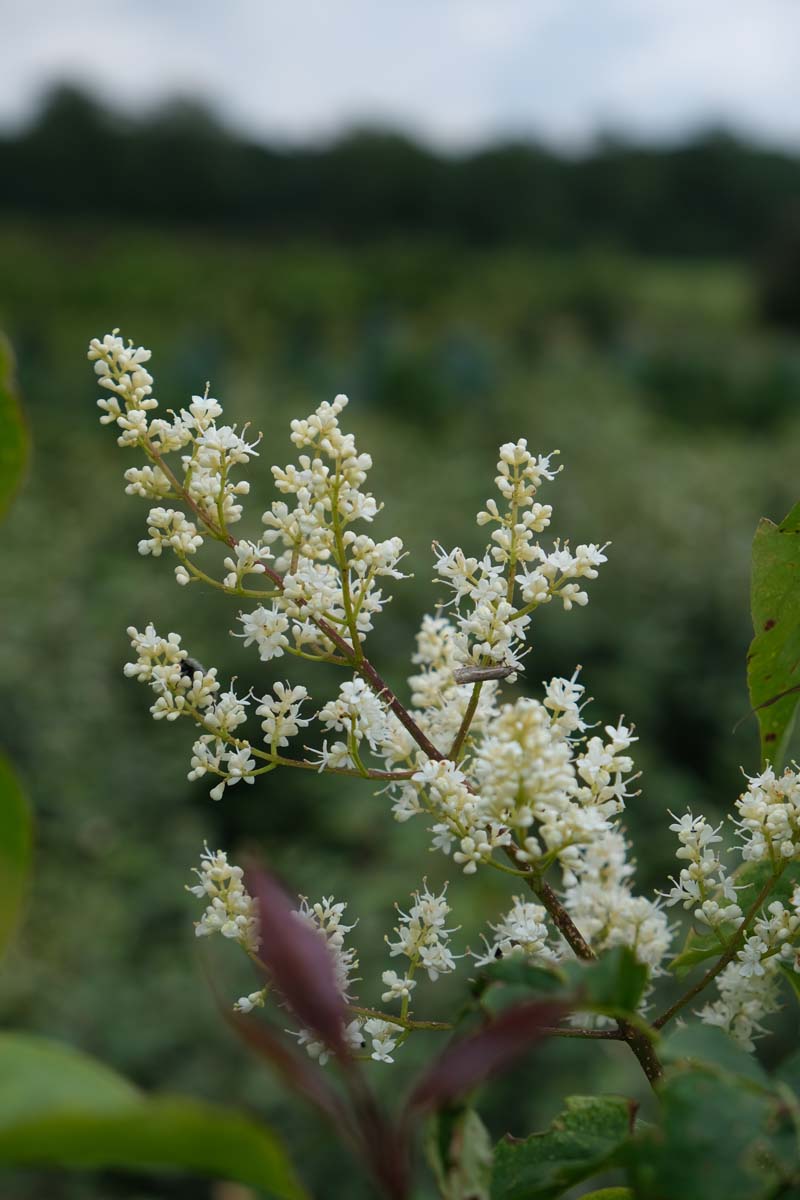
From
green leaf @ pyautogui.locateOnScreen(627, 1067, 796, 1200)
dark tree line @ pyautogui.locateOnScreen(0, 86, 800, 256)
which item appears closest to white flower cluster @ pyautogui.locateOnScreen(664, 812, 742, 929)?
green leaf @ pyautogui.locateOnScreen(627, 1067, 796, 1200)

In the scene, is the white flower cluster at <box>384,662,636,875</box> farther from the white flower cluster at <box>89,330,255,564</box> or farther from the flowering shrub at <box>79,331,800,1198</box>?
the white flower cluster at <box>89,330,255,564</box>

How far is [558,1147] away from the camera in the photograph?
1.33 ft

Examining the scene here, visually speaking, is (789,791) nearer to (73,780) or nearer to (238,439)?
(238,439)

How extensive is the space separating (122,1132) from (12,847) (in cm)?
9

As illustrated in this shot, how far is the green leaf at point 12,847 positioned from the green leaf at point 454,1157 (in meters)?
0.14

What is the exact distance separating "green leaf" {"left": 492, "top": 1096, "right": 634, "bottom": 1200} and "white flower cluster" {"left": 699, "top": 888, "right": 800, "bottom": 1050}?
11 cm

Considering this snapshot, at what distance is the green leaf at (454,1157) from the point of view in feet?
1.05

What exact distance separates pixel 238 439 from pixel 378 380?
7.53 metres

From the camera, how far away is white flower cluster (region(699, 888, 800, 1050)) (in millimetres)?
483

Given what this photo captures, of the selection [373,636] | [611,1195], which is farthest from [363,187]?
[611,1195]

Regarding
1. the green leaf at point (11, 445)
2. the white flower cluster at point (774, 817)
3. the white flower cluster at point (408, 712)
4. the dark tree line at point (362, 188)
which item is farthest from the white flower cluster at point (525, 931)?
the dark tree line at point (362, 188)

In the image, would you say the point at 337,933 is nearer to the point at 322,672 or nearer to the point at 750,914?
Answer: the point at 750,914

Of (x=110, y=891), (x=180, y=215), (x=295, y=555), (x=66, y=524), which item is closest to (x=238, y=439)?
(x=295, y=555)

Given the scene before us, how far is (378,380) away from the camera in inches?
311
